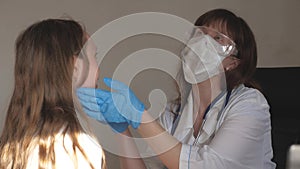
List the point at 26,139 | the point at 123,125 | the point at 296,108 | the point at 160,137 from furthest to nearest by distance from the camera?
1. the point at 296,108
2. the point at 123,125
3. the point at 160,137
4. the point at 26,139

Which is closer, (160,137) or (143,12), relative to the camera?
(160,137)

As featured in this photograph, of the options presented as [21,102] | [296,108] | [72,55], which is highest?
[72,55]

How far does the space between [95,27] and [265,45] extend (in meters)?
0.96

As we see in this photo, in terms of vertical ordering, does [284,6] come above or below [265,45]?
above

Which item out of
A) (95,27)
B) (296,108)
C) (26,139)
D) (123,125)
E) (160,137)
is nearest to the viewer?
(26,139)

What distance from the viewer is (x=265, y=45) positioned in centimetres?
254

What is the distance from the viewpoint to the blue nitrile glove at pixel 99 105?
3.73 ft

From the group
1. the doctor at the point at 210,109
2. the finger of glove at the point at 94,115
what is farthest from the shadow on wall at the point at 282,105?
the finger of glove at the point at 94,115

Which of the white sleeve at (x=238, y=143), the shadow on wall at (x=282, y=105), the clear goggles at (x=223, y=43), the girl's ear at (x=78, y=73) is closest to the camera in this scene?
the girl's ear at (x=78, y=73)

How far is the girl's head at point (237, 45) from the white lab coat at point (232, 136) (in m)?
0.05

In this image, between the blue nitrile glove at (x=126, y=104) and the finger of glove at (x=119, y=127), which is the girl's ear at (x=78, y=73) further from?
the finger of glove at (x=119, y=127)

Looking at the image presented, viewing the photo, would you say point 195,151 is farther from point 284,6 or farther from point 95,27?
point 284,6

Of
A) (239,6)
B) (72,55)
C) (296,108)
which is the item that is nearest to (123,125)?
(72,55)

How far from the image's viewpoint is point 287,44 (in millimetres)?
2529
